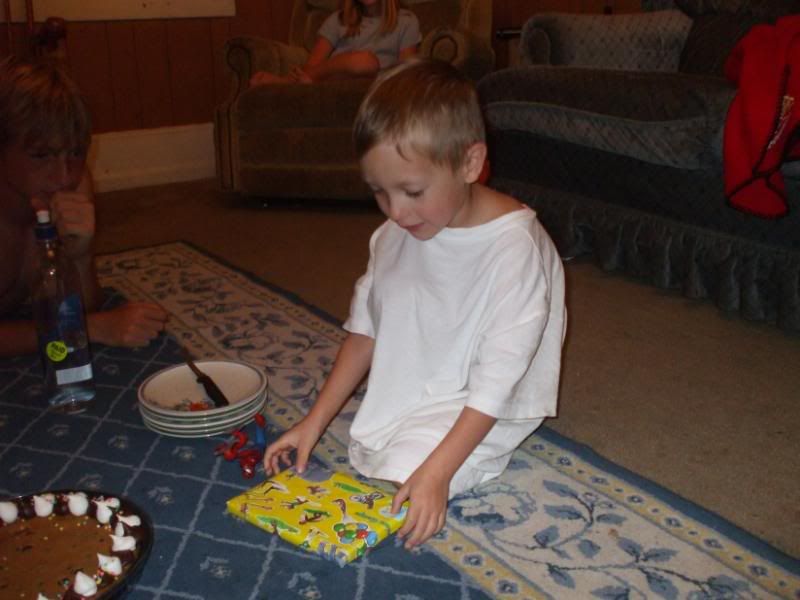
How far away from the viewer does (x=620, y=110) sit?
1.93 meters

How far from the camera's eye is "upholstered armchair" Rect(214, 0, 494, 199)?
2.84 meters

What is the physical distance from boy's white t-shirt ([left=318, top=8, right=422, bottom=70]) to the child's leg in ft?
0.18

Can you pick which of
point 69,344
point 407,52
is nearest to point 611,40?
A: point 407,52

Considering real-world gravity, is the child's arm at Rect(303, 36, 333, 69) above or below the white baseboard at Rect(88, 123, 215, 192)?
above

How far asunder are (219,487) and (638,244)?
129 cm

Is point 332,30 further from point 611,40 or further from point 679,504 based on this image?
point 679,504

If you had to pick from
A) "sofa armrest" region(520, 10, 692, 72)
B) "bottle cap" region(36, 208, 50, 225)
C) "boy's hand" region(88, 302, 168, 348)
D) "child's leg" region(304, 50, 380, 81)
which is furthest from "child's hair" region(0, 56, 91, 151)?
"child's leg" region(304, 50, 380, 81)

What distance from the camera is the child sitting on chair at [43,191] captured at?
54.8 inches

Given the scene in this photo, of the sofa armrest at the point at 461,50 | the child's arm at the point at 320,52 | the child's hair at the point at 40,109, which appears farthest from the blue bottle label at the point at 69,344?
the child's arm at the point at 320,52

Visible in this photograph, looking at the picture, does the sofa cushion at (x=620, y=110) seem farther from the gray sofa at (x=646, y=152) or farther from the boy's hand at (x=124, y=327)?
the boy's hand at (x=124, y=327)

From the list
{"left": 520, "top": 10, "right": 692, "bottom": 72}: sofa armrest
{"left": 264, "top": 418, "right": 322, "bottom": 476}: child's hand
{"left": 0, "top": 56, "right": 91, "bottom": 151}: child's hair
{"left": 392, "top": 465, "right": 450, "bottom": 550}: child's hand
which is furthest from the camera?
{"left": 520, "top": 10, "right": 692, "bottom": 72}: sofa armrest

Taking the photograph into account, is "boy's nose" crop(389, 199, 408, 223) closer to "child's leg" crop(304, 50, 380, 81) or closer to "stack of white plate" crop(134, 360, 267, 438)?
"stack of white plate" crop(134, 360, 267, 438)

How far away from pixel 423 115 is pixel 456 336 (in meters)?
0.33

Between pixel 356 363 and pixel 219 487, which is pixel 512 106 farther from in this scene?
pixel 219 487
